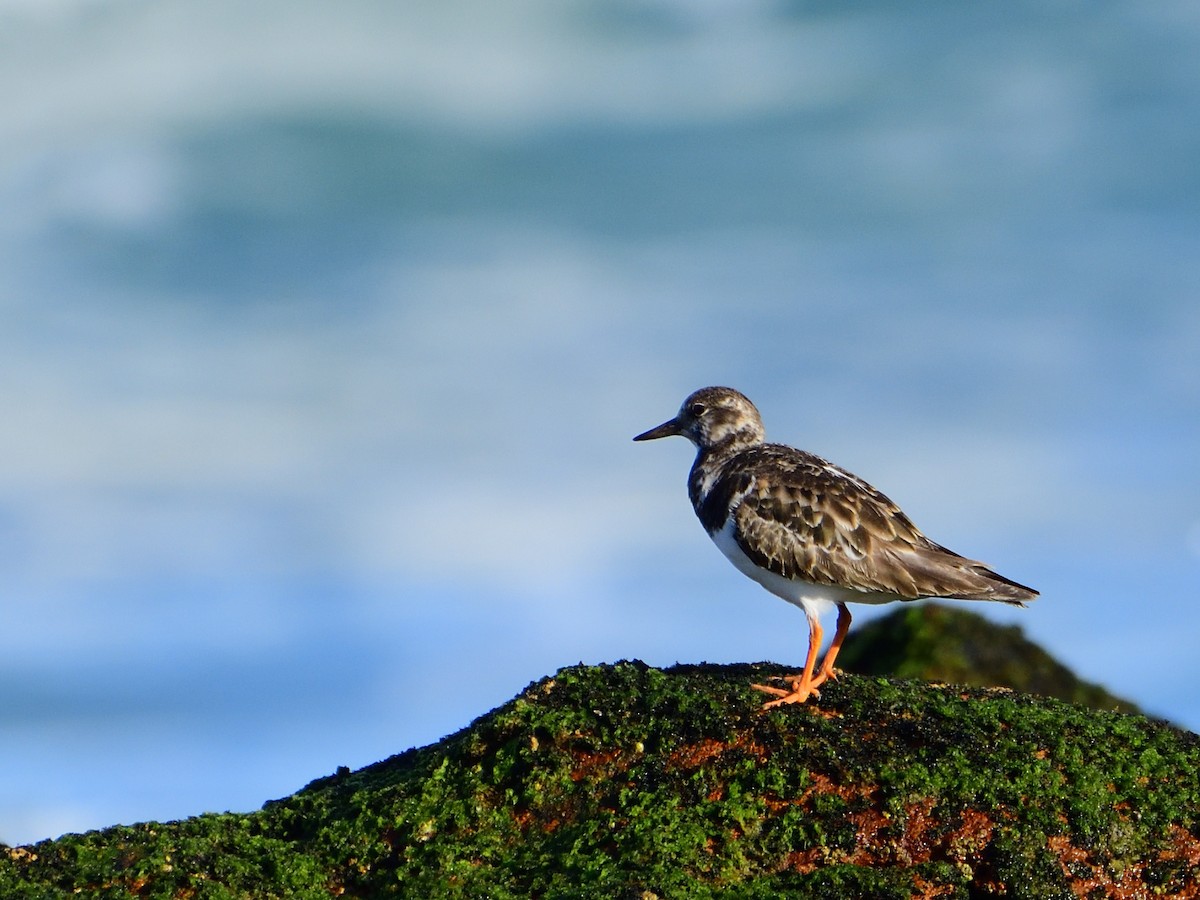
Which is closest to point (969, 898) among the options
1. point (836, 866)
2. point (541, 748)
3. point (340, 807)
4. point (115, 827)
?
point (836, 866)

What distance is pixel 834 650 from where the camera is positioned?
38.4ft

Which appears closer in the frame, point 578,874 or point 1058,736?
point 578,874

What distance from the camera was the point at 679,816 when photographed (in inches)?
332

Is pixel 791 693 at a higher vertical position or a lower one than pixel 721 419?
lower

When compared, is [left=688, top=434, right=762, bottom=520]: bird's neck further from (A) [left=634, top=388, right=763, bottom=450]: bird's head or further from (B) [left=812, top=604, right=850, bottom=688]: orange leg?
(B) [left=812, top=604, right=850, bottom=688]: orange leg

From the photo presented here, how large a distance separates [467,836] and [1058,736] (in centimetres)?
423

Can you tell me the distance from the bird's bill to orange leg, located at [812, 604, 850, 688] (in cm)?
333

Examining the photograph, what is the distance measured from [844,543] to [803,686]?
215 centimetres

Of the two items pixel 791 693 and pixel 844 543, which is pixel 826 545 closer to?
pixel 844 543

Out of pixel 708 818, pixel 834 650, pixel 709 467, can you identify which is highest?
pixel 709 467

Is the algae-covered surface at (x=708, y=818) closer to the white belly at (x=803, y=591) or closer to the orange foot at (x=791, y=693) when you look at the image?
the orange foot at (x=791, y=693)

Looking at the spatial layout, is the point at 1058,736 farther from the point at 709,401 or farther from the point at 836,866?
the point at 709,401

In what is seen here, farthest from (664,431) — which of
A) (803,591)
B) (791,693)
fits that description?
(791,693)

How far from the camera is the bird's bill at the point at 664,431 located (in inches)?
608
